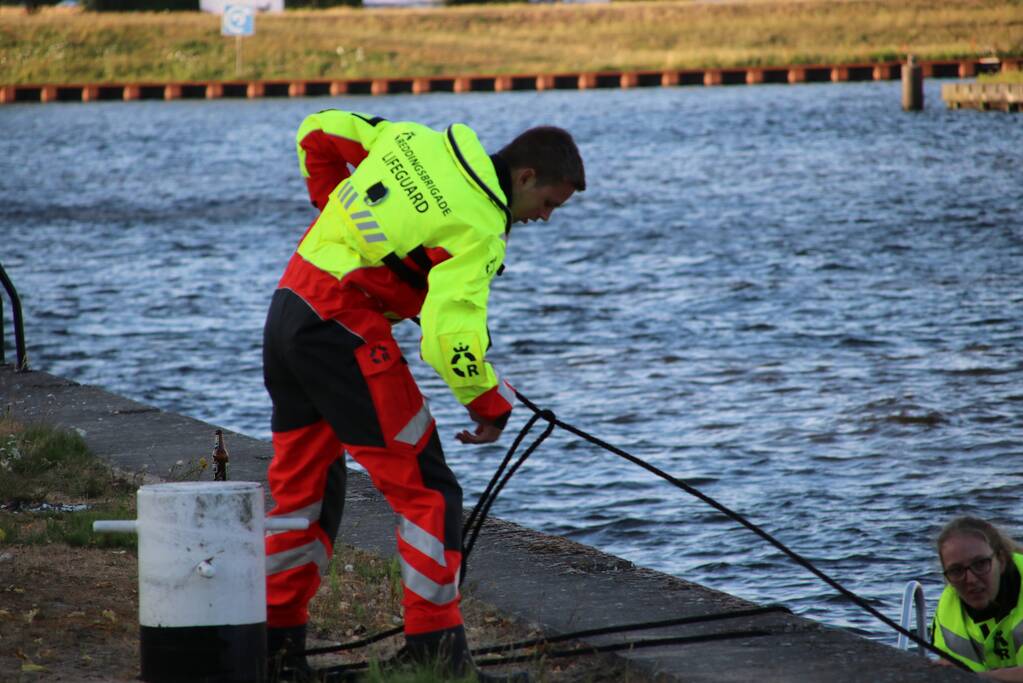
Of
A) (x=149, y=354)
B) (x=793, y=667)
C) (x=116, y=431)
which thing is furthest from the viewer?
(x=149, y=354)

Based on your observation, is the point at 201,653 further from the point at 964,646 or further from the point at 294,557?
the point at 964,646

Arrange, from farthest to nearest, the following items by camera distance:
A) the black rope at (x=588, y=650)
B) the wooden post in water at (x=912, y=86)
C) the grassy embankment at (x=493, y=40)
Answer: the grassy embankment at (x=493, y=40)
the wooden post in water at (x=912, y=86)
the black rope at (x=588, y=650)

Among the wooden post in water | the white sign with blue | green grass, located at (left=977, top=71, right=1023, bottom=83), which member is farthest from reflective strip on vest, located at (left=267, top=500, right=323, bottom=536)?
the white sign with blue

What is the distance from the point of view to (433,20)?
87688mm

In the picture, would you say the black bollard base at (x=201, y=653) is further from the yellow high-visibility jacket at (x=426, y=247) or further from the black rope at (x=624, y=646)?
the yellow high-visibility jacket at (x=426, y=247)

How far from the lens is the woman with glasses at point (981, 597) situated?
606 centimetres

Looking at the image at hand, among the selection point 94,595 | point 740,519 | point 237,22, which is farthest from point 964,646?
point 237,22

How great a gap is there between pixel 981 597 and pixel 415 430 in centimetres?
273

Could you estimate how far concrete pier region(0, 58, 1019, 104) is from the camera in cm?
6881

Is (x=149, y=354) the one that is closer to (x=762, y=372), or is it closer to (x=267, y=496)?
(x=762, y=372)

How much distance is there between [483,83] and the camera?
234ft

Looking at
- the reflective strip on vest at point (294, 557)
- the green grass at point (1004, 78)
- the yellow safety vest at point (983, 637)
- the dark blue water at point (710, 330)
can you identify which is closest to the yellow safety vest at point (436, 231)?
the reflective strip on vest at point (294, 557)

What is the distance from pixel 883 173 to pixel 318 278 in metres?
28.7

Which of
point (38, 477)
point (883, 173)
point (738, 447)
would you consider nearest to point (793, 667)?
point (38, 477)
